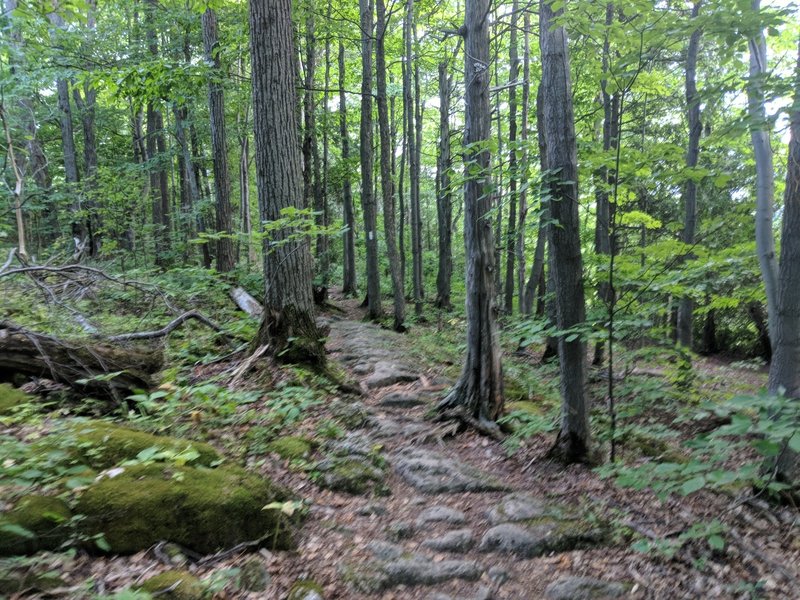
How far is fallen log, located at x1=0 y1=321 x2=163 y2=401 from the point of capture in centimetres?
464

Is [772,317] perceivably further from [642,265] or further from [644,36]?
[644,36]

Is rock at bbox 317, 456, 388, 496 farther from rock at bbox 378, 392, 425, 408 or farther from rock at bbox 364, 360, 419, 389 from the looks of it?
rock at bbox 364, 360, 419, 389

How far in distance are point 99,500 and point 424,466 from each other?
9.81 feet

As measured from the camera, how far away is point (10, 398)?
13.9 feet

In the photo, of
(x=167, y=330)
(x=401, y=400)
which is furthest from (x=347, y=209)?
(x=401, y=400)

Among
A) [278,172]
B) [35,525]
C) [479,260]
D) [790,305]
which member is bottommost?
[35,525]

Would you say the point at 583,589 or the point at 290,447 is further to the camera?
the point at 290,447

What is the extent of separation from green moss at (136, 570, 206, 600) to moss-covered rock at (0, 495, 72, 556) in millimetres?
583

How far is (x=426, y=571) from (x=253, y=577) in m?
1.17

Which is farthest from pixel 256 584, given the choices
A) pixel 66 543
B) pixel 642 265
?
pixel 642 265

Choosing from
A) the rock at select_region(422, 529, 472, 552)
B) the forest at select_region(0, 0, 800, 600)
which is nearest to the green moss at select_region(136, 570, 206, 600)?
the forest at select_region(0, 0, 800, 600)

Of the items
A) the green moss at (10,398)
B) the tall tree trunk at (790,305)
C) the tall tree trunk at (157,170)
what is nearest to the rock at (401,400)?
the green moss at (10,398)

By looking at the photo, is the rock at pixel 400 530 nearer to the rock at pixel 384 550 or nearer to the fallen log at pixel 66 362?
the rock at pixel 384 550

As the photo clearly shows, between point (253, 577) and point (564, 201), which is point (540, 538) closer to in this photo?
point (253, 577)
